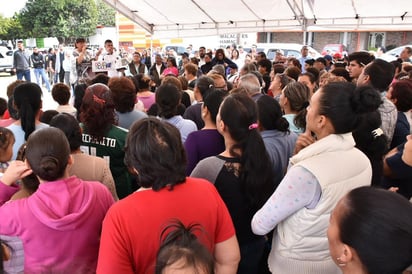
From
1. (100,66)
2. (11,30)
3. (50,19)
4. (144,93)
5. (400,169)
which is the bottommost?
(400,169)

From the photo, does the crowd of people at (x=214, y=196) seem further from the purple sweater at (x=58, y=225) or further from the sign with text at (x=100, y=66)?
the sign with text at (x=100, y=66)

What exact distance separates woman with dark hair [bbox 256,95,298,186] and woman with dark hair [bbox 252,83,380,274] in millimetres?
551

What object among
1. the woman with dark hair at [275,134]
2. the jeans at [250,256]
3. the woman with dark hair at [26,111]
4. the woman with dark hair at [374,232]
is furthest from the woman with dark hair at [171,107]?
the woman with dark hair at [374,232]

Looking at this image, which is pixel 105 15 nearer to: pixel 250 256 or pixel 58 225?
pixel 250 256

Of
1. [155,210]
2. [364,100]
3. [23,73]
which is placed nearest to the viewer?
[155,210]

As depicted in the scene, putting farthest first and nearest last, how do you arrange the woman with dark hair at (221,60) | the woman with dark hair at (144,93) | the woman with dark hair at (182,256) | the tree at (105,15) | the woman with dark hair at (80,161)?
the tree at (105,15) → the woman with dark hair at (221,60) → the woman with dark hair at (144,93) → the woman with dark hair at (80,161) → the woman with dark hair at (182,256)

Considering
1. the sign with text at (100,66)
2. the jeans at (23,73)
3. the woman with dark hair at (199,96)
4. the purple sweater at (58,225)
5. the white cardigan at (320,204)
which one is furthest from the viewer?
the jeans at (23,73)

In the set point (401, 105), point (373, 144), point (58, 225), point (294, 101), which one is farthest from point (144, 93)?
point (58, 225)

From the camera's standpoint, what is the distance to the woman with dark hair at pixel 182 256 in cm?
106

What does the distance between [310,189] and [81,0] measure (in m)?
42.2

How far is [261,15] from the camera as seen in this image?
8820 millimetres

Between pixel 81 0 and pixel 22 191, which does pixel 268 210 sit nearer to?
pixel 22 191

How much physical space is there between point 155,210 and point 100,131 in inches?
46.9

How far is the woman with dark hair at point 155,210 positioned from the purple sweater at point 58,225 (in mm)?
237
